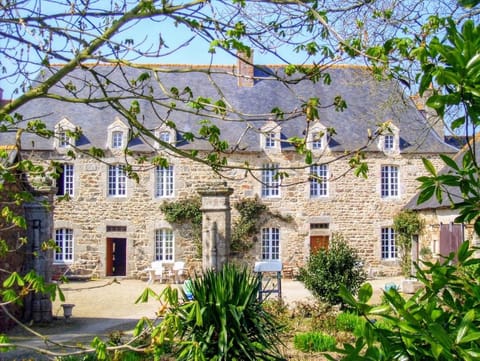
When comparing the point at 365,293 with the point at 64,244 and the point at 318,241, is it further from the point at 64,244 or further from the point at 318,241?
the point at 64,244

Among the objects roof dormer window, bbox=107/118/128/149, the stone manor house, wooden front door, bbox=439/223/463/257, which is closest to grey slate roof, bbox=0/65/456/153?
the stone manor house

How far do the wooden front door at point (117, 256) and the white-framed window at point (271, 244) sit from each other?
5302 mm

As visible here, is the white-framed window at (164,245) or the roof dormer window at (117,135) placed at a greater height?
the roof dormer window at (117,135)

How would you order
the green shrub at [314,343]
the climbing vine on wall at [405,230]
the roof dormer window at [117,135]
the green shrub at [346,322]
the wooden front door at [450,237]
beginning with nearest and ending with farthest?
the green shrub at [314,343], the green shrub at [346,322], the wooden front door at [450,237], the climbing vine on wall at [405,230], the roof dormer window at [117,135]

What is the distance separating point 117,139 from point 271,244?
7.11m

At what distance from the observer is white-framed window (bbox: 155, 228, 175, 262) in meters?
21.8

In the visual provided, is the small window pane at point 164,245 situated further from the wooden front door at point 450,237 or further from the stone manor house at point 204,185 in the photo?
the wooden front door at point 450,237

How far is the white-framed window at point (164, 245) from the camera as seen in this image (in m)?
21.8

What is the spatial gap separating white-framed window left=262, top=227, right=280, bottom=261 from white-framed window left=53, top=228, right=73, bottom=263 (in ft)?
24.0

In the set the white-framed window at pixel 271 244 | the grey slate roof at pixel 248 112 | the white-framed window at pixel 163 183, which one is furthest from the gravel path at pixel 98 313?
the grey slate roof at pixel 248 112

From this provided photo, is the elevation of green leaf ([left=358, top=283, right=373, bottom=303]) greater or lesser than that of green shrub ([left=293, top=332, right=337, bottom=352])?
greater

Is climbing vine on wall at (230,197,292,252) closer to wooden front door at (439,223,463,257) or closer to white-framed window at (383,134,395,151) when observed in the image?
white-framed window at (383,134,395,151)

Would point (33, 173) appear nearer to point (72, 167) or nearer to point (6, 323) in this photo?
point (6, 323)

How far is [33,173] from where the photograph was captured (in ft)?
14.2
